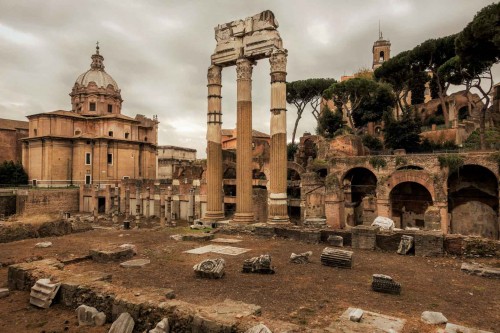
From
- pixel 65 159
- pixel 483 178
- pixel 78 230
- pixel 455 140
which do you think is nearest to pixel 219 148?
pixel 78 230

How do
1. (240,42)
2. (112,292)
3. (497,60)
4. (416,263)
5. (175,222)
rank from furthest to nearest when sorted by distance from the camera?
(175,222) → (497,60) → (240,42) → (416,263) → (112,292)

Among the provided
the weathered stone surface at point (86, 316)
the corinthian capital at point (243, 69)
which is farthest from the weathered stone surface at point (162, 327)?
the corinthian capital at point (243, 69)

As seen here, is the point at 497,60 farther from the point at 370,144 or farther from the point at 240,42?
the point at 240,42

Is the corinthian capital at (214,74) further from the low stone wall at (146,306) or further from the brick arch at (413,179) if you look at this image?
the brick arch at (413,179)

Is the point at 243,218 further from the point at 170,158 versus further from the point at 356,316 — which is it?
the point at 170,158

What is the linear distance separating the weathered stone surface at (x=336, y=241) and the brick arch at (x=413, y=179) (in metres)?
10.7

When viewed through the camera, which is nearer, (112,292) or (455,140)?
(112,292)

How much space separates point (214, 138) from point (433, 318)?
1129 cm

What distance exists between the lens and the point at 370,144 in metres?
34.0

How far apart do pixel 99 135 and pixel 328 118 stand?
27154 mm

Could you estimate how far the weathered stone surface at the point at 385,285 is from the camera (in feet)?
18.5

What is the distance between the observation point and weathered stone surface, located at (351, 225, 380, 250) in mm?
9289

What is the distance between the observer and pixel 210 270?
21.4 ft

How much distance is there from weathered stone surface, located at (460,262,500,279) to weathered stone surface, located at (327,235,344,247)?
330cm
